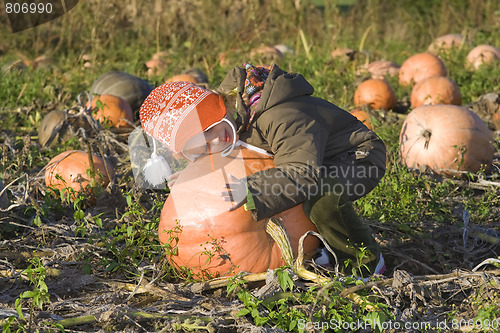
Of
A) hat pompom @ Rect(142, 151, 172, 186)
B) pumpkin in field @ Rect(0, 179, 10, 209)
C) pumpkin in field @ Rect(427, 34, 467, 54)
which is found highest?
hat pompom @ Rect(142, 151, 172, 186)

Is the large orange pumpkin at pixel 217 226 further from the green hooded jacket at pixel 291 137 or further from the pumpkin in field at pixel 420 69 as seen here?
the pumpkin in field at pixel 420 69

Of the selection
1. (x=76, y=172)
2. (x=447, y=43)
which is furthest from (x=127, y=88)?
(x=447, y=43)

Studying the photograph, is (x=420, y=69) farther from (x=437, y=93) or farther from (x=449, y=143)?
(x=449, y=143)

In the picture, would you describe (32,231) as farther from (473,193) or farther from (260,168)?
(473,193)

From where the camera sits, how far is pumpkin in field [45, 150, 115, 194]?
444cm

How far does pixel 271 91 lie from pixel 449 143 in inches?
96.4

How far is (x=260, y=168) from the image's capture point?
329 cm

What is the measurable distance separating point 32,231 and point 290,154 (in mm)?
1857

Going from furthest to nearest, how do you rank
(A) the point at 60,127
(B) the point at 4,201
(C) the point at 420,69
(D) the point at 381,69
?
1. (D) the point at 381,69
2. (C) the point at 420,69
3. (A) the point at 60,127
4. (B) the point at 4,201

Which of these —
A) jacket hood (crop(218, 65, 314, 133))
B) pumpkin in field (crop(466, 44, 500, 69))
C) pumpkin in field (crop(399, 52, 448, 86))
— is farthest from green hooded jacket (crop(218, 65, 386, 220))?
pumpkin in field (crop(466, 44, 500, 69))

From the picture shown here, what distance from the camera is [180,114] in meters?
3.08

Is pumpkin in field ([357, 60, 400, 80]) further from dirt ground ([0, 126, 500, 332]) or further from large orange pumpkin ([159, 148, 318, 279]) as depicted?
large orange pumpkin ([159, 148, 318, 279])

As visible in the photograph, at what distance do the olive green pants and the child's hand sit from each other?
0.38 m
